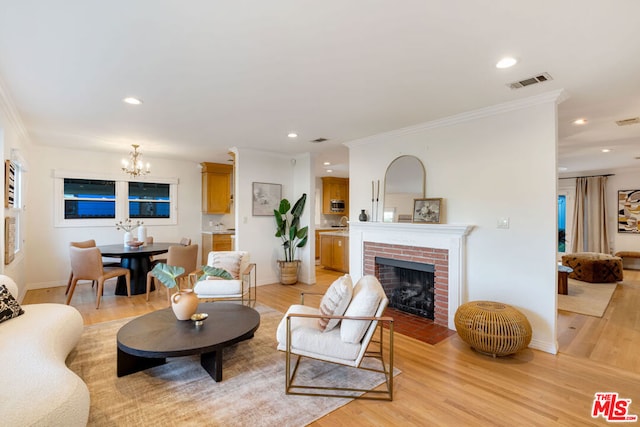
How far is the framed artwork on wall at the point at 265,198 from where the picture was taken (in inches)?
222

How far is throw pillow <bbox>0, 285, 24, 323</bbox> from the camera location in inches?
97.9

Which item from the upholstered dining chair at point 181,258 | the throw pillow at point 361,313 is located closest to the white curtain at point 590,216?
the throw pillow at point 361,313

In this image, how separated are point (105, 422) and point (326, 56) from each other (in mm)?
2817

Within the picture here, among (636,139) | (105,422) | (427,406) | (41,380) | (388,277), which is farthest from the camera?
(636,139)

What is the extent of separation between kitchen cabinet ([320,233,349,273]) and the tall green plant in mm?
1429

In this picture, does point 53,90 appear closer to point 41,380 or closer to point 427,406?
point 41,380

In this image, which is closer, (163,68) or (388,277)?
(163,68)

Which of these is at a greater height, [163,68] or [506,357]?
[163,68]

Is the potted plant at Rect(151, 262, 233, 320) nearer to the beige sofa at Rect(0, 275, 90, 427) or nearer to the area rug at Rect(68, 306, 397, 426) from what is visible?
the area rug at Rect(68, 306, 397, 426)

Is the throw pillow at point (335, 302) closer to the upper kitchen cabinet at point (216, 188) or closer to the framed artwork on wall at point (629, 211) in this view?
the upper kitchen cabinet at point (216, 188)

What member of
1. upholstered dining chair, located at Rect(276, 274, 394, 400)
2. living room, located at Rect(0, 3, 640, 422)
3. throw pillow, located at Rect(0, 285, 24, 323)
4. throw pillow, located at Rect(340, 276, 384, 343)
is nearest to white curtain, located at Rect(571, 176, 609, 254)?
living room, located at Rect(0, 3, 640, 422)

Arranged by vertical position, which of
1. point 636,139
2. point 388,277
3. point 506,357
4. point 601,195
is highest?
point 636,139


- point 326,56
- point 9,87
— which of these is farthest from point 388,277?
point 9,87

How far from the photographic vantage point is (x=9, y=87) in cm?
288
